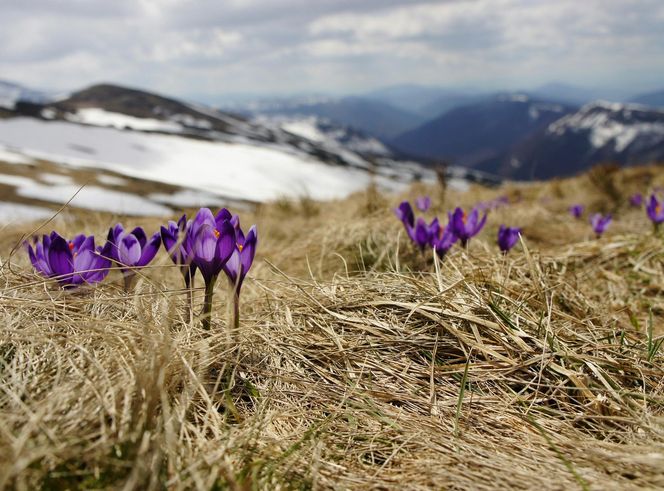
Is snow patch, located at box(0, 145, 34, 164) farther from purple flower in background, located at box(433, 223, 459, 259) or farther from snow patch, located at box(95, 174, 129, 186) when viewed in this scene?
purple flower in background, located at box(433, 223, 459, 259)

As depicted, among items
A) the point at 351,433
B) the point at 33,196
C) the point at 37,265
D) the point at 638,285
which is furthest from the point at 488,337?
the point at 33,196

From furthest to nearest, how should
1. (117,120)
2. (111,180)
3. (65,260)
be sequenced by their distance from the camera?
1. (117,120)
2. (111,180)
3. (65,260)

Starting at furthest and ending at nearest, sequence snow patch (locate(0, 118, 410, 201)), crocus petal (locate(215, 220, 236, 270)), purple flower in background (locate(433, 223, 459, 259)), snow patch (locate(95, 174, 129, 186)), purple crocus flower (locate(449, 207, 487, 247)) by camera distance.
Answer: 1. snow patch (locate(0, 118, 410, 201))
2. snow patch (locate(95, 174, 129, 186))
3. purple crocus flower (locate(449, 207, 487, 247))
4. purple flower in background (locate(433, 223, 459, 259))
5. crocus petal (locate(215, 220, 236, 270))

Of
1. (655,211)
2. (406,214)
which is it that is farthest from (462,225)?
(655,211)

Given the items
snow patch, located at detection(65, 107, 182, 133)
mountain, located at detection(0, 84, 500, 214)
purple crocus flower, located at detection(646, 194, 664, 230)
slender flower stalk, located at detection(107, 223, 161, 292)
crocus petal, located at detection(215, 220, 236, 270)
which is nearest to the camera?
crocus petal, located at detection(215, 220, 236, 270)

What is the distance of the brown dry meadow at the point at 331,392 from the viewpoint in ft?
3.97

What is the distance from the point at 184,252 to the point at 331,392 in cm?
73

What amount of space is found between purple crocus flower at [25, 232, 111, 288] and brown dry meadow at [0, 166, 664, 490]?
0.07 m

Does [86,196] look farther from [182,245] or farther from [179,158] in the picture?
[179,158]

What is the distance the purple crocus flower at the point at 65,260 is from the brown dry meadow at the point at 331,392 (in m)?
0.07

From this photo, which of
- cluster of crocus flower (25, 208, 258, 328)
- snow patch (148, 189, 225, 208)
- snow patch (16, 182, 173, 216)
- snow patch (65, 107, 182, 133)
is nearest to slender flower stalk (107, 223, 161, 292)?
cluster of crocus flower (25, 208, 258, 328)

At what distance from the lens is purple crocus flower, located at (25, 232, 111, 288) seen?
191 centimetres

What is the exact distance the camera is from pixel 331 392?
1.67m

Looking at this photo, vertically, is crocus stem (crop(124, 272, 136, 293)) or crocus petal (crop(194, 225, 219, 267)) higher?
crocus petal (crop(194, 225, 219, 267))
